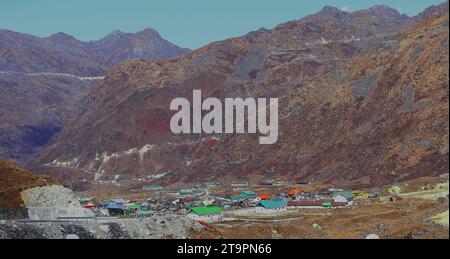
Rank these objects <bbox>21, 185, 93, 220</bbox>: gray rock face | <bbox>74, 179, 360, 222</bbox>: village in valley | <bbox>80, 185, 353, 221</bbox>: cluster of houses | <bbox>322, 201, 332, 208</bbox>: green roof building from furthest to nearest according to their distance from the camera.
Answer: <bbox>322, 201, 332, 208</bbox>: green roof building, <bbox>74, 179, 360, 222</bbox>: village in valley, <bbox>80, 185, 353, 221</bbox>: cluster of houses, <bbox>21, 185, 93, 220</bbox>: gray rock face

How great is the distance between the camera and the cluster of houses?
395ft

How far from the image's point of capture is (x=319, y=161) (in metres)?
190

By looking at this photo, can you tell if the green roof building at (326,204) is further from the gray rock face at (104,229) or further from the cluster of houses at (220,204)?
the gray rock face at (104,229)

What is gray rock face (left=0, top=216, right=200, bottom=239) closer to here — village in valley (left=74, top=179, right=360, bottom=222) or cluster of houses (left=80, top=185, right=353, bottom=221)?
village in valley (left=74, top=179, right=360, bottom=222)

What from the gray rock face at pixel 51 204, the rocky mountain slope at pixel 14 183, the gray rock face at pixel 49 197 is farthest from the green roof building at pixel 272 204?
the gray rock face at pixel 49 197

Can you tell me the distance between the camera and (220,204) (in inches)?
5768

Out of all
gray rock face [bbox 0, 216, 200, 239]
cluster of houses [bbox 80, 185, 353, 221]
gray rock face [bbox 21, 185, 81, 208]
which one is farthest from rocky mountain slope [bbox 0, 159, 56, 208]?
cluster of houses [bbox 80, 185, 353, 221]

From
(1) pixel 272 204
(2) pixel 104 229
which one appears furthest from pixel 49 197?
(1) pixel 272 204

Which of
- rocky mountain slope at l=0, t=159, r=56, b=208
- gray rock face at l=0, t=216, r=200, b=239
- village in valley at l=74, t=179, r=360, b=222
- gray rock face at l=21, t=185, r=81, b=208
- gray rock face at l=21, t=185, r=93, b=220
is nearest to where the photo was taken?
gray rock face at l=0, t=216, r=200, b=239

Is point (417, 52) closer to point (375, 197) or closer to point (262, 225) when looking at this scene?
point (375, 197)

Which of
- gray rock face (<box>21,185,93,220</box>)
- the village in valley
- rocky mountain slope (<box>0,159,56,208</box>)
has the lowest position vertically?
the village in valley

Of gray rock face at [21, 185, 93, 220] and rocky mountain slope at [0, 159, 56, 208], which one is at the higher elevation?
rocky mountain slope at [0, 159, 56, 208]
